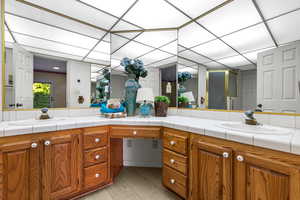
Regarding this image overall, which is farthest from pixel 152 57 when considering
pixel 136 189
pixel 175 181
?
pixel 136 189

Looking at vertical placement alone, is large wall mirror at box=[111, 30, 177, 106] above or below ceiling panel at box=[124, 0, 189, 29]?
below

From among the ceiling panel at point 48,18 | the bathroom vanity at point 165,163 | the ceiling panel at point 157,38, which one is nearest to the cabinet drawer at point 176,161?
the bathroom vanity at point 165,163

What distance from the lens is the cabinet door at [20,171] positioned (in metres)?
1.00

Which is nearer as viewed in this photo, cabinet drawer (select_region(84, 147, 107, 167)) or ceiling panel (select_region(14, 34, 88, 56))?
cabinet drawer (select_region(84, 147, 107, 167))

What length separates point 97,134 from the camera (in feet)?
4.96

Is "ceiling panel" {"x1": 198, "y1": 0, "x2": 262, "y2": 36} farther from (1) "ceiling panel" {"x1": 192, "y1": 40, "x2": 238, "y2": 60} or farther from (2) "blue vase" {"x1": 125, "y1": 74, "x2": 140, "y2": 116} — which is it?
(2) "blue vase" {"x1": 125, "y1": 74, "x2": 140, "y2": 116}

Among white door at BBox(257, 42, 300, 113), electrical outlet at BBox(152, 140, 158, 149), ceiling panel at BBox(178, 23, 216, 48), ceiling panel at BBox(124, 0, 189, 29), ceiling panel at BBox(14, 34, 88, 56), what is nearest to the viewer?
white door at BBox(257, 42, 300, 113)

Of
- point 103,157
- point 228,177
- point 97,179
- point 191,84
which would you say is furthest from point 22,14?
point 228,177

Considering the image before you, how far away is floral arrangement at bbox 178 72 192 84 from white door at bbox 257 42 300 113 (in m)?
0.83

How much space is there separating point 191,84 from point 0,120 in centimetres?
230

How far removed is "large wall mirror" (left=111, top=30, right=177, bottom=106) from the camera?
7.16 feet

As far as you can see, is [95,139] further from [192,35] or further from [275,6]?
[275,6]

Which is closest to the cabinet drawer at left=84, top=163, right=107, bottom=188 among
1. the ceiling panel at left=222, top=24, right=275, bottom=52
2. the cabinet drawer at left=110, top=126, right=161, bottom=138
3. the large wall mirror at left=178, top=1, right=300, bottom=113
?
the cabinet drawer at left=110, top=126, right=161, bottom=138

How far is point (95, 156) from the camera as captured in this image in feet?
4.94
